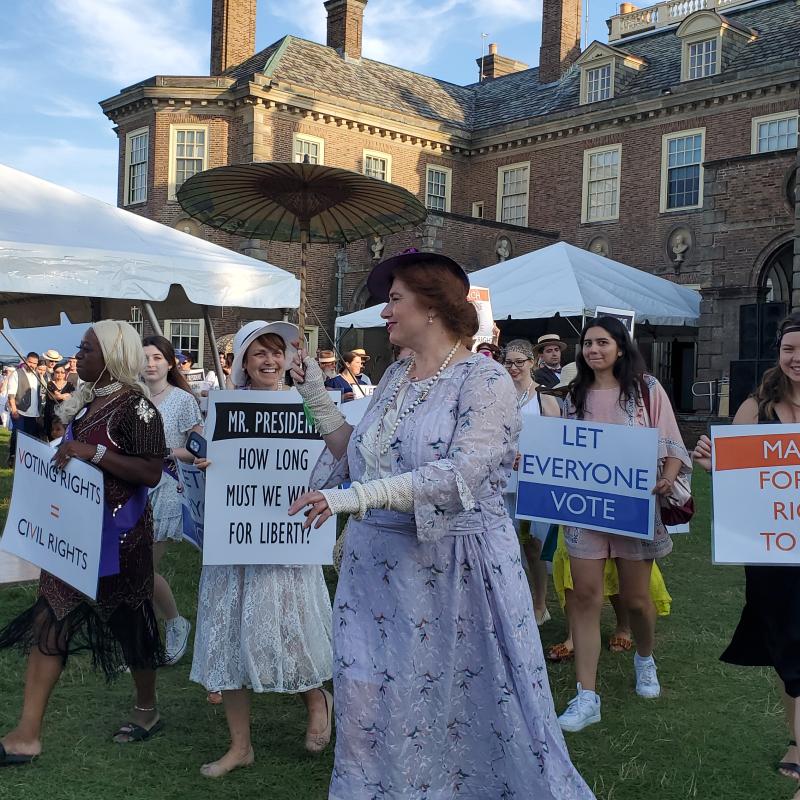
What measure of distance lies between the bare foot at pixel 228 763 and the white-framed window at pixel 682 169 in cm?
2587

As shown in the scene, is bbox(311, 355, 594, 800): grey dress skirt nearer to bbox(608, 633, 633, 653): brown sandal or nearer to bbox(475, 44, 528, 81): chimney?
bbox(608, 633, 633, 653): brown sandal

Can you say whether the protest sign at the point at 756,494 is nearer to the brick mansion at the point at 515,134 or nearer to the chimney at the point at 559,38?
the brick mansion at the point at 515,134

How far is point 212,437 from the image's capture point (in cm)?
423

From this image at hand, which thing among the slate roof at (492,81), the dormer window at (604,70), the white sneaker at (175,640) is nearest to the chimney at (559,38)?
the slate roof at (492,81)

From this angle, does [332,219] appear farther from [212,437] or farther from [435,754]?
[435,754]

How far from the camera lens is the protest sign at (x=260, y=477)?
162 inches

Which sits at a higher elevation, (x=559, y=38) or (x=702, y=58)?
(x=559, y=38)

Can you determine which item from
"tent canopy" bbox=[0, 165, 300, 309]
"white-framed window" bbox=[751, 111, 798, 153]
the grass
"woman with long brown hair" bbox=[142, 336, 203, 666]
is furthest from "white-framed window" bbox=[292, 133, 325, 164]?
the grass

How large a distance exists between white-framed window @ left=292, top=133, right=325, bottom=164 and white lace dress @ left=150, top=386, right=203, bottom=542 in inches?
945

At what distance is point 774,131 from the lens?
25.5 m

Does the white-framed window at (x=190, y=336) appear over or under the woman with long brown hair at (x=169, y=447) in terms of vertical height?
over

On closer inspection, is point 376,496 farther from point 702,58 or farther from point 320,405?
point 702,58

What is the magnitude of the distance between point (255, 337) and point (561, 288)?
37.4 ft

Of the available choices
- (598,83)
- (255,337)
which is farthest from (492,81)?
(255,337)
